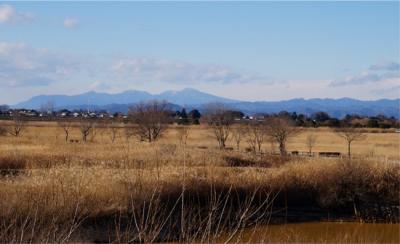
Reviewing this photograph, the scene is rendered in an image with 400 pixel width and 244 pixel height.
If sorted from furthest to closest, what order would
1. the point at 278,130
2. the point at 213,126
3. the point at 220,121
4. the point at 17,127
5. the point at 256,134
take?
the point at 220,121
the point at 213,126
the point at 17,127
the point at 256,134
the point at 278,130

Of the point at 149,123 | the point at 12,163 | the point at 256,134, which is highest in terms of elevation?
the point at 149,123

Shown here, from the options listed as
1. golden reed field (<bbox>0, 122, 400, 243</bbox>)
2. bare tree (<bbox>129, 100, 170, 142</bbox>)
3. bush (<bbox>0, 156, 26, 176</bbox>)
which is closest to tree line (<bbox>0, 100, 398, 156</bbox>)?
bare tree (<bbox>129, 100, 170, 142</bbox>)

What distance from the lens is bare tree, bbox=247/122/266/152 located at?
5558 centimetres

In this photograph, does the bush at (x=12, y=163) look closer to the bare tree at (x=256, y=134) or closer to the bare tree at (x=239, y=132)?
the bare tree at (x=256, y=134)

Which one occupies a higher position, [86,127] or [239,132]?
[86,127]

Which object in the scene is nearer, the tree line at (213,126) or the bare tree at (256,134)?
the bare tree at (256,134)

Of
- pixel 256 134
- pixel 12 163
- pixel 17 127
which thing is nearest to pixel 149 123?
pixel 256 134

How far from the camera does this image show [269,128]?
54.2 metres

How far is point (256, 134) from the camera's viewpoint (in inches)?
2197

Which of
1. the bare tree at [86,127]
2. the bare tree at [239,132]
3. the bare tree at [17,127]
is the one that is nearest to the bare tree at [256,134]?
the bare tree at [239,132]

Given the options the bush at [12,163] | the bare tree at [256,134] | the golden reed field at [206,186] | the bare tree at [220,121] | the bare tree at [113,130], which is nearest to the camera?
the golden reed field at [206,186]

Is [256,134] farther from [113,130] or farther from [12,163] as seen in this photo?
[12,163]

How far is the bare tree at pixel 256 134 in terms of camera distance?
182ft

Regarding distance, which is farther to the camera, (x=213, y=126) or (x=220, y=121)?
(x=220, y=121)
